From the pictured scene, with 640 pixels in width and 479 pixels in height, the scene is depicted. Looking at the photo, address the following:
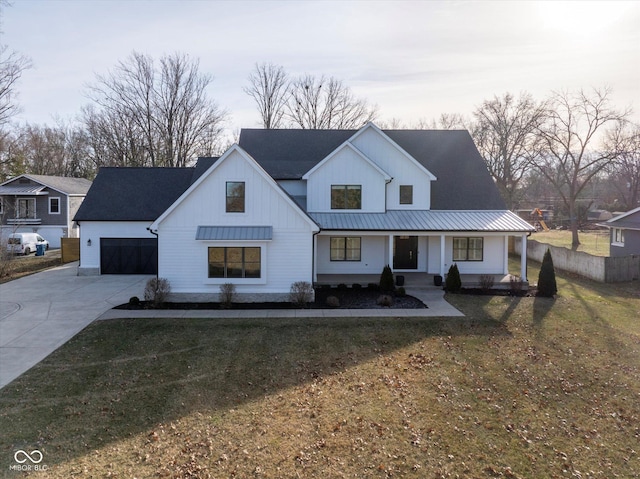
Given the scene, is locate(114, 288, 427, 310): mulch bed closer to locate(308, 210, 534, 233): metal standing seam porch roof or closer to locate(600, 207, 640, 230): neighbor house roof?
locate(308, 210, 534, 233): metal standing seam porch roof

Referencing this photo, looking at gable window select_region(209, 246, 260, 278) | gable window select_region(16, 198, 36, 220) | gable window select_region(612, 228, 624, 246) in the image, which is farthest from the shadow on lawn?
gable window select_region(16, 198, 36, 220)

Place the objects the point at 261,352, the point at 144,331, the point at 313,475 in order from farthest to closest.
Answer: the point at 144,331, the point at 261,352, the point at 313,475

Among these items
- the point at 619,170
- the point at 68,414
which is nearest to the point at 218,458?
the point at 68,414

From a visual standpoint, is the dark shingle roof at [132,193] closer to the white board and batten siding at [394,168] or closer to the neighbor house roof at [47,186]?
the white board and batten siding at [394,168]

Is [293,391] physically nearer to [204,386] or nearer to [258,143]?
[204,386]

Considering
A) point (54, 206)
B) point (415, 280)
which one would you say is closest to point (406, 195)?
point (415, 280)

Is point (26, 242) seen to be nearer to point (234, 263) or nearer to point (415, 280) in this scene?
point (234, 263)
